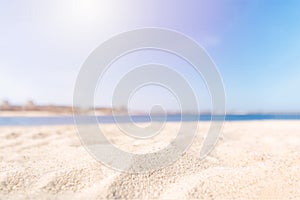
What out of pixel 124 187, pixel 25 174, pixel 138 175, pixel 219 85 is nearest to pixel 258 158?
pixel 219 85

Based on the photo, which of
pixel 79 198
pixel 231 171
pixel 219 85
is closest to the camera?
pixel 79 198

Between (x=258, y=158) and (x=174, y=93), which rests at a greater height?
(x=174, y=93)

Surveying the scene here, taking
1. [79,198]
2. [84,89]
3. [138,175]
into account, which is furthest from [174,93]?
[79,198]

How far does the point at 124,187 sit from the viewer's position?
9.53 feet

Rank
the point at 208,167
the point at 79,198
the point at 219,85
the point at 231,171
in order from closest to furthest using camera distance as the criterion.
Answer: the point at 79,198 → the point at 231,171 → the point at 208,167 → the point at 219,85

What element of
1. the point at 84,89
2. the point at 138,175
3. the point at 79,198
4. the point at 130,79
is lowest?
the point at 79,198

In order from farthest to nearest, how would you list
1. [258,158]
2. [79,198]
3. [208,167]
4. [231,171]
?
[258,158]
[208,167]
[231,171]
[79,198]

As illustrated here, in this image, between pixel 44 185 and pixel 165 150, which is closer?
pixel 44 185

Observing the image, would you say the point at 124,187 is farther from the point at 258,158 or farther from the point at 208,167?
the point at 258,158

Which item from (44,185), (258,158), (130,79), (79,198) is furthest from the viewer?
(130,79)

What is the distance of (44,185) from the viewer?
→ 306 cm

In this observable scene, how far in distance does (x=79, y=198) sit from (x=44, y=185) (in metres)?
0.69

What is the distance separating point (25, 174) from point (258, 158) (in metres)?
4.09

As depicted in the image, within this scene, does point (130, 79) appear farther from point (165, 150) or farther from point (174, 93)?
point (165, 150)
